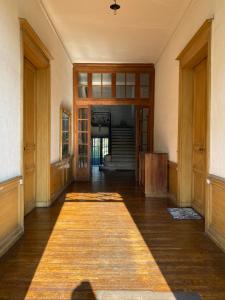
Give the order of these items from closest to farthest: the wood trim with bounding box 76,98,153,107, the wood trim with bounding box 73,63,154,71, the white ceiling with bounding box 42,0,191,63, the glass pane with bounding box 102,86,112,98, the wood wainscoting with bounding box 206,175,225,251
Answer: the wood wainscoting with bounding box 206,175,225,251
the white ceiling with bounding box 42,0,191,63
the wood trim with bounding box 73,63,154,71
the wood trim with bounding box 76,98,153,107
the glass pane with bounding box 102,86,112,98

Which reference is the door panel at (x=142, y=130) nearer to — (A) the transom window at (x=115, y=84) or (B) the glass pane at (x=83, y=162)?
(A) the transom window at (x=115, y=84)

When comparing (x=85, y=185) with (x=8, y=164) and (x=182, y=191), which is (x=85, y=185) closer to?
(x=182, y=191)

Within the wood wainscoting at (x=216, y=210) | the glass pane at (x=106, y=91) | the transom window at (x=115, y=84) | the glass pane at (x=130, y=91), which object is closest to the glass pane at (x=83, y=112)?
the transom window at (x=115, y=84)

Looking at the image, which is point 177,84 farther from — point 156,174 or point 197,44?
point 156,174

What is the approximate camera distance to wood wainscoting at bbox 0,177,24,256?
3170 millimetres

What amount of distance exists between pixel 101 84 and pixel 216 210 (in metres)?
6.35

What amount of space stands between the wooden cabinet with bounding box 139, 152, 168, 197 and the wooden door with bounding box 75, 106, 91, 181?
3.00 meters

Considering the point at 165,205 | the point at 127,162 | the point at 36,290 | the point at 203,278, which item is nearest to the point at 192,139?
the point at 165,205

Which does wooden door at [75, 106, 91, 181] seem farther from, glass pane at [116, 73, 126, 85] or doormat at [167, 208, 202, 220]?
doormat at [167, 208, 202, 220]

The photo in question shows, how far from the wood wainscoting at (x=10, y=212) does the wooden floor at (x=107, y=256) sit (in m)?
0.12

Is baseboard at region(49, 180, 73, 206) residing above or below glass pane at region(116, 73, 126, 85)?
below

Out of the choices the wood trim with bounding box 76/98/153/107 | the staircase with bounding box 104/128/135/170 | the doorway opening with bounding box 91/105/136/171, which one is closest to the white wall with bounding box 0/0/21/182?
the wood trim with bounding box 76/98/153/107

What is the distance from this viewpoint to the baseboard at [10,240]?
3160 mm

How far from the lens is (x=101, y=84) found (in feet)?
29.7
